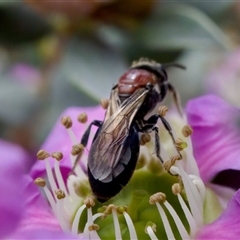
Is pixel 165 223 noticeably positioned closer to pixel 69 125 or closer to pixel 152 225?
pixel 152 225

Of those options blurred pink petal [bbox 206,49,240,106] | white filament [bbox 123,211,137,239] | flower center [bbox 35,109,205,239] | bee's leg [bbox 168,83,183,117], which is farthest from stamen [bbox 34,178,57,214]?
blurred pink petal [bbox 206,49,240,106]

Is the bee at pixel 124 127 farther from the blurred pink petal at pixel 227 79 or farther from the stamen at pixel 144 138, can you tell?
the blurred pink petal at pixel 227 79

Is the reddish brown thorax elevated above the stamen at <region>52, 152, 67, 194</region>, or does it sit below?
above

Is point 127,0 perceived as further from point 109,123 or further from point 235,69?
point 109,123

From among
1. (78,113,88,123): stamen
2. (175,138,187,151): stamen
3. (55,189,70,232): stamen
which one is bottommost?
(55,189,70,232): stamen

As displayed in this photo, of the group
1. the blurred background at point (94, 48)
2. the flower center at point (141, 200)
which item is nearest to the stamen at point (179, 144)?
the flower center at point (141, 200)

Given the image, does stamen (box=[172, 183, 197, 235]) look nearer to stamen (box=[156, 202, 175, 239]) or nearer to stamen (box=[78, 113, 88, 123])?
stamen (box=[156, 202, 175, 239])

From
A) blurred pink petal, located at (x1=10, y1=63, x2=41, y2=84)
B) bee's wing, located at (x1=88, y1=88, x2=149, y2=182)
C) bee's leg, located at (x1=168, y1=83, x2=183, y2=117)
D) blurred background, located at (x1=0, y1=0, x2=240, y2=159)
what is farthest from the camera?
blurred pink petal, located at (x1=10, y1=63, x2=41, y2=84)
